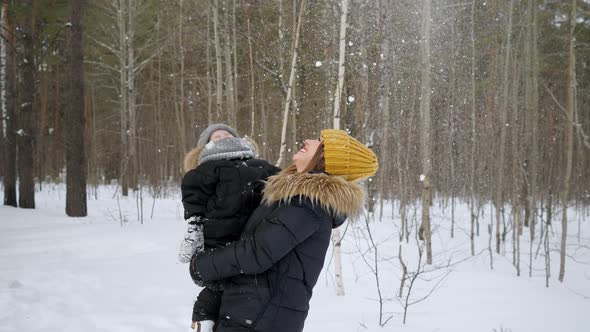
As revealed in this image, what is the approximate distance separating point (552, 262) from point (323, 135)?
9.74 metres

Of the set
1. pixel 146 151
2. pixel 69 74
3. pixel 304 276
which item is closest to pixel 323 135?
pixel 304 276

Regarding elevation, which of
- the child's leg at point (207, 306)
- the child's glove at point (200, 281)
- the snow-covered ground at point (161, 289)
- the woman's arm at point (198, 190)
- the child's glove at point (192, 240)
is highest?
the woman's arm at point (198, 190)

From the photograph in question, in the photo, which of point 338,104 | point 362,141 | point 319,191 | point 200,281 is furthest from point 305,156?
point 362,141

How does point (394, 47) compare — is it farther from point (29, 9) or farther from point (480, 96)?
point (29, 9)

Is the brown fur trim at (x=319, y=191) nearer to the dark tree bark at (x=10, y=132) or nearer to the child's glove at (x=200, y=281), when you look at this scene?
the child's glove at (x=200, y=281)

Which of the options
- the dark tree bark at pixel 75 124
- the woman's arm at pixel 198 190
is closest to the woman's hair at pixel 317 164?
the woman's arm at pixel 198 190

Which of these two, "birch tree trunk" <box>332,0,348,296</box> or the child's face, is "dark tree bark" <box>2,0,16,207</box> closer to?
"birch tree trunk" <box>332,0,348,296</box>

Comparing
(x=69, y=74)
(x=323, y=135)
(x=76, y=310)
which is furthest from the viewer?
(x=69, y=74)

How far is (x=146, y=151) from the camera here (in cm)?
2542

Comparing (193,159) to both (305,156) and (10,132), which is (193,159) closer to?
(305,156)

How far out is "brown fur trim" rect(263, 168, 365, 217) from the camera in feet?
5.76

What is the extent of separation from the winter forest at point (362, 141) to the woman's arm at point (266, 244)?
0.39 meters

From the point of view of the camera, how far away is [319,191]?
5.79ft

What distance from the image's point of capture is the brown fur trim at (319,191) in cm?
176
